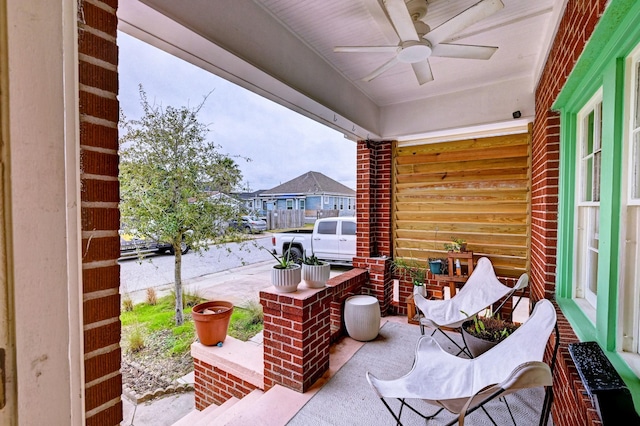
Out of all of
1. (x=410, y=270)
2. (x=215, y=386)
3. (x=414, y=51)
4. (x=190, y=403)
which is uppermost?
(x=414, y=51)

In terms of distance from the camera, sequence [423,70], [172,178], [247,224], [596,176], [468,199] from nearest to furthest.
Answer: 1. [596,176]
2. [423,70]
3. [172,178]
4. [468,199]
5. [247,224]

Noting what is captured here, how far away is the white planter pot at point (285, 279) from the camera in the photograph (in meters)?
2.48

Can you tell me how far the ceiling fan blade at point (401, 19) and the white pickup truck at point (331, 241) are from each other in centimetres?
522

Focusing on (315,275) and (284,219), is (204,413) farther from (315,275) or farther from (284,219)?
(284,219)

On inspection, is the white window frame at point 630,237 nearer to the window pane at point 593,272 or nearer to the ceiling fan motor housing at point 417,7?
the window pane at point 593,272

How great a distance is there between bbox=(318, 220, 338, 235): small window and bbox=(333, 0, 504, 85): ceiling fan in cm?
499

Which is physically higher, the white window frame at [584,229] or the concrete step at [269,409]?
the white window frame at [584,229]

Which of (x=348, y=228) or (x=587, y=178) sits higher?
(x=587, y=178)

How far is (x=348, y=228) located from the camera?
22.8 feet

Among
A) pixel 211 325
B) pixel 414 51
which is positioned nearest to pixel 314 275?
pixel 211 325

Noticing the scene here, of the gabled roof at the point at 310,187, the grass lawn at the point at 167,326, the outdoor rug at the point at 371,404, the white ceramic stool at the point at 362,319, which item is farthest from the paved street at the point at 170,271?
the gabled roof at the point at 310,187

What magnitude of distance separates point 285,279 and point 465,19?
6.85ft

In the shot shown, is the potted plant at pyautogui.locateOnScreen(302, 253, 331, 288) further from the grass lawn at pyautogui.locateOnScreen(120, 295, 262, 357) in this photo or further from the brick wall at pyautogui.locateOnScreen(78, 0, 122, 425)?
the brick wall at pyautogui.locateOnScreen(78, 0, 122, 425)

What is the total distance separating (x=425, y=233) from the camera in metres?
4.05
